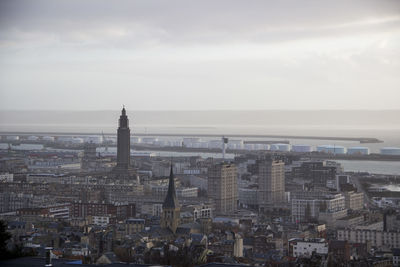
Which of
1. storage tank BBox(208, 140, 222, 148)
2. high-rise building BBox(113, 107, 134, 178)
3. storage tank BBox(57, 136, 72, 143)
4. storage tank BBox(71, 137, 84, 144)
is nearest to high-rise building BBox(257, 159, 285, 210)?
high-rise building BBox(113, 107, 134, 178)

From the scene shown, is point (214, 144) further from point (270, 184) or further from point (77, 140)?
point (270, 184)

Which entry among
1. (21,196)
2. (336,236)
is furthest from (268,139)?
(336,236)

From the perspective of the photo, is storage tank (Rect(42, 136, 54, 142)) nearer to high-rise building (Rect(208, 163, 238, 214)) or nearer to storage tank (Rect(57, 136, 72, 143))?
storage tank (Rect(57, 136, 72, 143))

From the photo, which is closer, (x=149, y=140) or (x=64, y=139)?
(x=149, y=140)

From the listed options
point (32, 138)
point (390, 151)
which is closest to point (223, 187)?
point (390, 151)

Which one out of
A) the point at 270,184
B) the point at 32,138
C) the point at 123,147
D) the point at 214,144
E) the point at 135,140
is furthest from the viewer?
the point at 135,140

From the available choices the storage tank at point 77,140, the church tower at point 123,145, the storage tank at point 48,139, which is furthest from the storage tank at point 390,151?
the storage tank at point 48,139
